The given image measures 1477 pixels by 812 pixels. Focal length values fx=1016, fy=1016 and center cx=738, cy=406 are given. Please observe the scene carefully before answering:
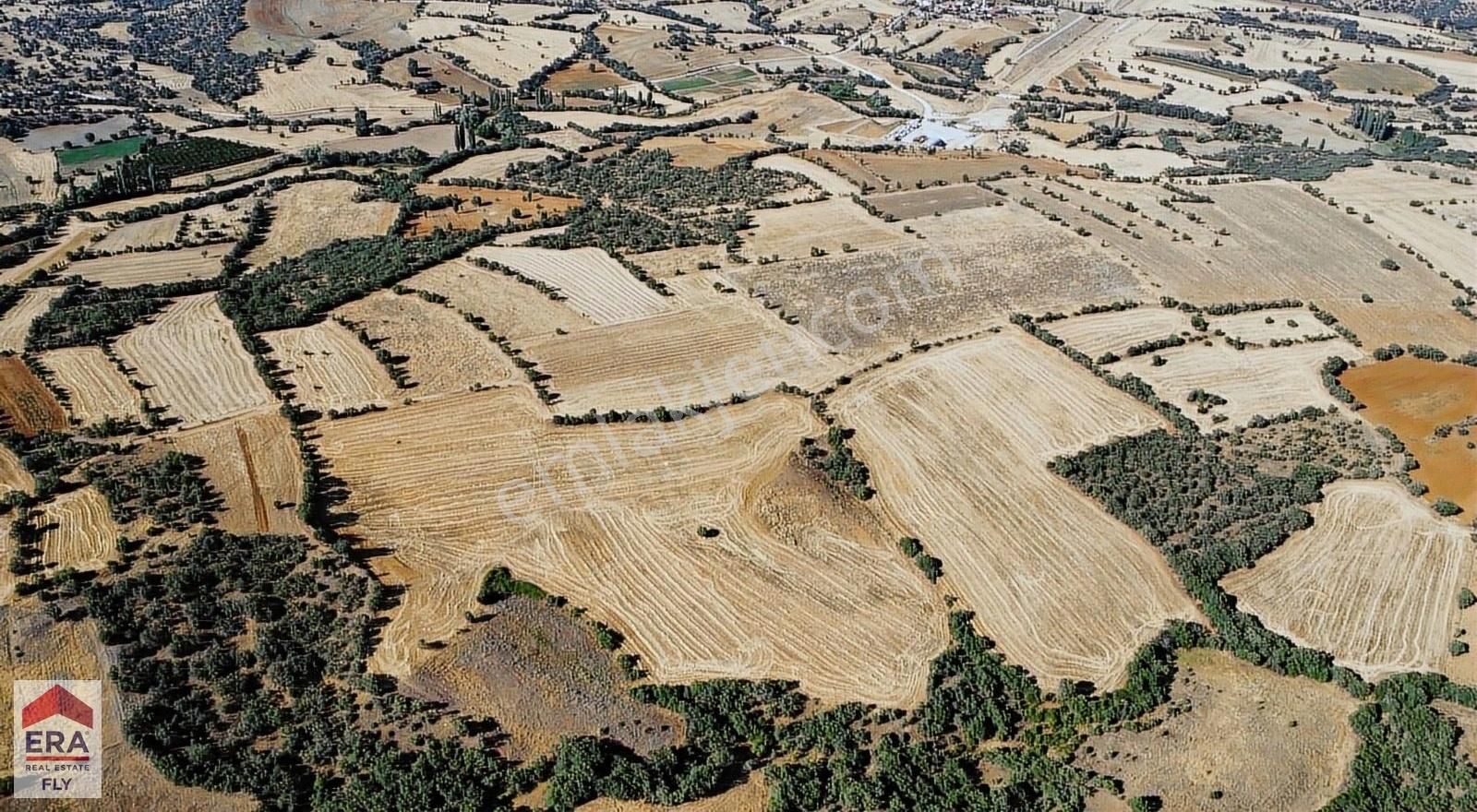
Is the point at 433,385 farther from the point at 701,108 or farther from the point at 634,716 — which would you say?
the point at 701,108

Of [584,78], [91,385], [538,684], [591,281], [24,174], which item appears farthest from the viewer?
[584,78]

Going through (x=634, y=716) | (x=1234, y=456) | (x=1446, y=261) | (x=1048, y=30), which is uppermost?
(x=1048, y=30)

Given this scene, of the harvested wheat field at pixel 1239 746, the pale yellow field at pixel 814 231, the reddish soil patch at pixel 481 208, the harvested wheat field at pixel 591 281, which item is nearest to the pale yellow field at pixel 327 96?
the reddish soil patch at pixel 481 208

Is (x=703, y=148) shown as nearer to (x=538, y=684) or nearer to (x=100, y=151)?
(x=100, y=151)

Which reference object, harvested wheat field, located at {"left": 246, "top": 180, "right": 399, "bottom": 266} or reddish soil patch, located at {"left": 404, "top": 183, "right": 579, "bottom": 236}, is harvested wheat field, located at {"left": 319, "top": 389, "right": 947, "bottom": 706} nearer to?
harvested wheat field, located at {"left": 246, "top": 180, "right": 399, "bottom": 266}

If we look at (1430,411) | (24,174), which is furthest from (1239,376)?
(24,174)

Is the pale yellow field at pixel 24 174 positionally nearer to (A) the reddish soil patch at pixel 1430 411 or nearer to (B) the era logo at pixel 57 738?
(B) the era logo at pixel 57 738

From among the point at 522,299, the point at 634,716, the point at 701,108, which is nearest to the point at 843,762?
the point at 634,716
